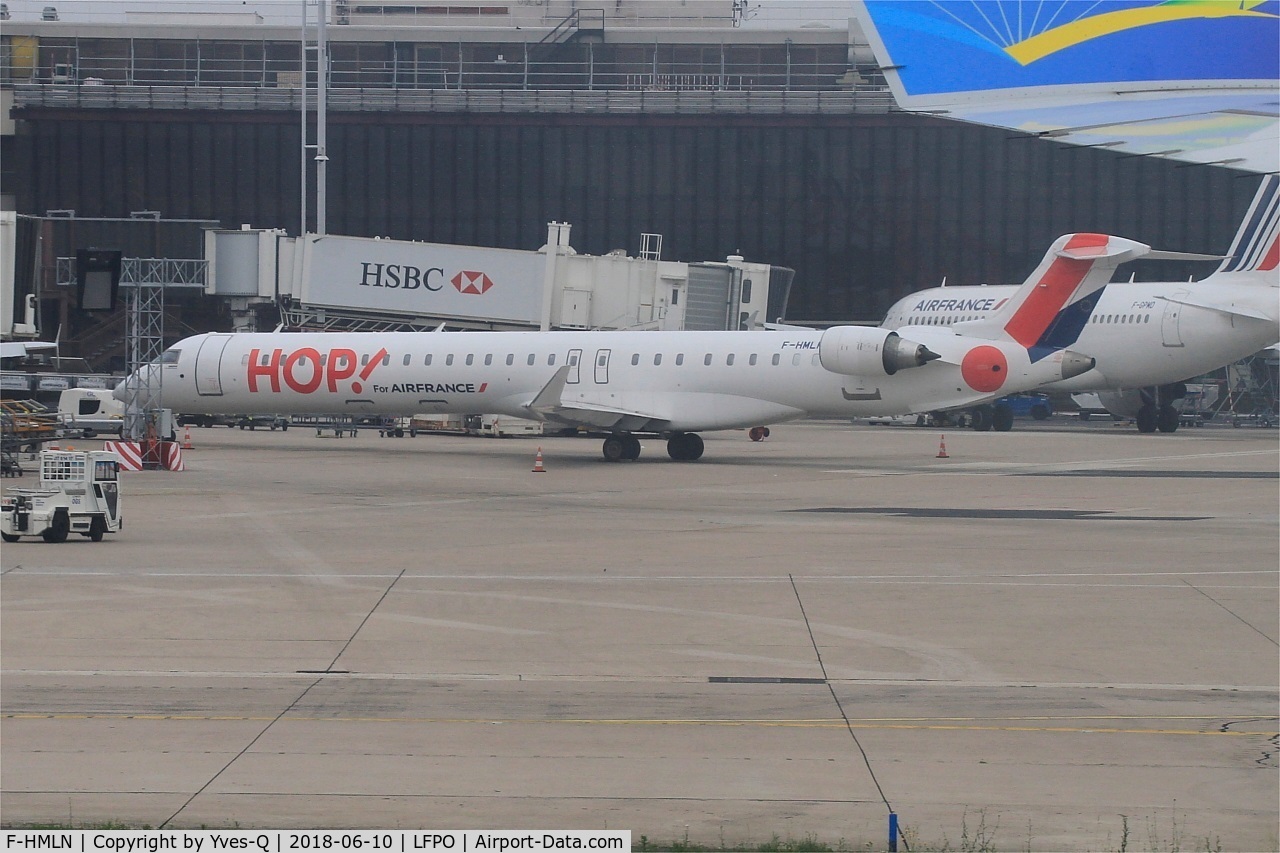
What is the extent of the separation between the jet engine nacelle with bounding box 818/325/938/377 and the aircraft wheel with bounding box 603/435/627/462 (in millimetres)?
5352

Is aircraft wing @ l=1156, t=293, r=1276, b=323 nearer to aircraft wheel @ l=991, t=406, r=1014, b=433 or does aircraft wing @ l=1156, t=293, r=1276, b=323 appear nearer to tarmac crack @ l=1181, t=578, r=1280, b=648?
aircraft wheel @ l=991, t=406, r=1014, b=433

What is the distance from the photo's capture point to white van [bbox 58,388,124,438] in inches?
1697

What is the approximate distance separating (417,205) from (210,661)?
62315 millimetres

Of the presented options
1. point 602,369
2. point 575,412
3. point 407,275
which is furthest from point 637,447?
point 407,275

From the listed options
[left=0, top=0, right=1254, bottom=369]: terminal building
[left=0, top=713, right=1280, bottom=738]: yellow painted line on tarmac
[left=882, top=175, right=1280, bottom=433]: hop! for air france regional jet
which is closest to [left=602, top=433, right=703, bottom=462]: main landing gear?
[left=882, top=175, right=1280, bottom=433]: hop! for air france regional jet

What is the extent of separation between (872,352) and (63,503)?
19.0 meters

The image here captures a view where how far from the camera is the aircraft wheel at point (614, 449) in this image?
115ft

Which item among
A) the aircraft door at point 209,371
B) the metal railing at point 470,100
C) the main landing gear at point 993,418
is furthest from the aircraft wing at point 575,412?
the metal railing at point 470,100

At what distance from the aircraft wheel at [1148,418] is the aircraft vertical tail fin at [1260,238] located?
5.19 metres

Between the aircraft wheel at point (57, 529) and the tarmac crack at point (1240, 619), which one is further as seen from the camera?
the aircraft wheel at point (57, 529)

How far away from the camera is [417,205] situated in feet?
238

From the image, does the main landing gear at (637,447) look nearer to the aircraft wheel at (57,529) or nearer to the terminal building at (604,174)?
the aircraft wheel at (57,529)

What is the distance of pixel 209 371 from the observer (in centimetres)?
3919

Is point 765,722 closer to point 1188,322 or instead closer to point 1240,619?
point 1240,619
